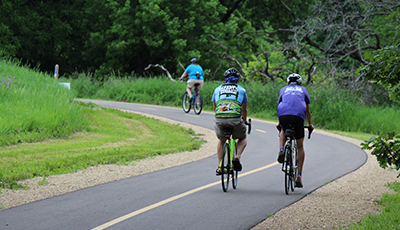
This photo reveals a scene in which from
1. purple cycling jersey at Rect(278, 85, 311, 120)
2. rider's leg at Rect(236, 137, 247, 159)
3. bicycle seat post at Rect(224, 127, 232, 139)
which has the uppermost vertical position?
purple cycling jersey at Rect(278, 85, 311, 120)

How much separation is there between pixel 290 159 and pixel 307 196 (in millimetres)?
706

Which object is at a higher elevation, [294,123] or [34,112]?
[294,123]

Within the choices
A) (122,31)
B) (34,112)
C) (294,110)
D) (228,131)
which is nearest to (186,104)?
(34,112)

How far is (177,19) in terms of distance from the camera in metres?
39.4

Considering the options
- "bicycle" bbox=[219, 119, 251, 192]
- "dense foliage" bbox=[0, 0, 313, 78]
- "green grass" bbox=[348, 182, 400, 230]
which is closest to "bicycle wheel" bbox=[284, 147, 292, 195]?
"bicycle" bbox=[219, 119, 251, 192]

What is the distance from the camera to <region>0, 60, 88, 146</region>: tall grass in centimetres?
1254

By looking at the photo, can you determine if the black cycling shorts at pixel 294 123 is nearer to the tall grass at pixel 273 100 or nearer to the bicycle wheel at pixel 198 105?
the tall grass at pixel 273 100

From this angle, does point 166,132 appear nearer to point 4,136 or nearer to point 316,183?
point 4,136

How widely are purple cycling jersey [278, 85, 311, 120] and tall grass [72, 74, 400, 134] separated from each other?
12538 mm

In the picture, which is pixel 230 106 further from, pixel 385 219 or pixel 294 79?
pixel 385 219

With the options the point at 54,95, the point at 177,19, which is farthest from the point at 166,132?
the point at 177,19

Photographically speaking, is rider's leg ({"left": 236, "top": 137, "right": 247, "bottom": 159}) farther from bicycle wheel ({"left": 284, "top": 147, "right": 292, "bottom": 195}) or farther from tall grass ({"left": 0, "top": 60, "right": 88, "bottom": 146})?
tall grass ({"left": 0, "top": 60, "right": 88, "bottom": 146})

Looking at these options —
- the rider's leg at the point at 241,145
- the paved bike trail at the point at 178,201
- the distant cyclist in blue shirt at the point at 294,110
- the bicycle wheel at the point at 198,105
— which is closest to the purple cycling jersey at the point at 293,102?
the distant cyclist in blue shirt at the point at 294,110

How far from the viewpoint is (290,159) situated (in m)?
7.74
